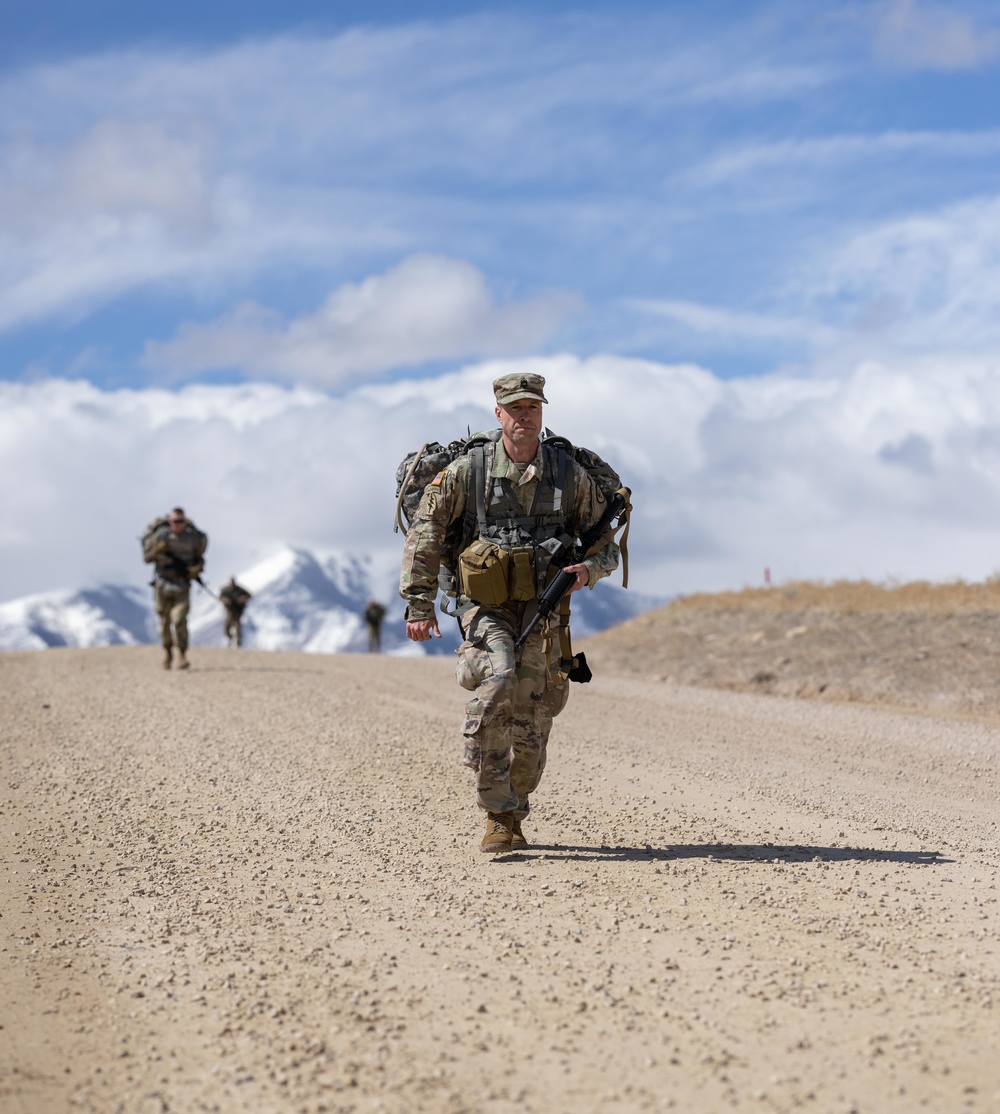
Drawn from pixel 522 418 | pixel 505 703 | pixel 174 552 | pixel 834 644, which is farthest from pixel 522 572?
pixel 834 644

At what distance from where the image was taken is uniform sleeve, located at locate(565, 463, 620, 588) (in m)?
6.81

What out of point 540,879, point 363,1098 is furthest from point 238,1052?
point 540,879

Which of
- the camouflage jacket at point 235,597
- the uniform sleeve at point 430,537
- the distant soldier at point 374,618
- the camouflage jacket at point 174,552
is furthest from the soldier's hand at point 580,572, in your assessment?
the distant soldier at point 374,618

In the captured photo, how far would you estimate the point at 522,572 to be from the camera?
665 centimetres

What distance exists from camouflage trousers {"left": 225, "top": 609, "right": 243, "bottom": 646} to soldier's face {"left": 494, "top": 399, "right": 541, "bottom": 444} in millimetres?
27437

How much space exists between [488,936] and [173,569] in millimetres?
14566

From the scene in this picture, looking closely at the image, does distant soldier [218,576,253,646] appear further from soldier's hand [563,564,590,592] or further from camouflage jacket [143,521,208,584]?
soldier's hand [563,564,590,592]

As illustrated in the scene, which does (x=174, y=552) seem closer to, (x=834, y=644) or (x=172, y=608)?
(x=172, y=608)

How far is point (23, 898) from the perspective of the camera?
20.3ft

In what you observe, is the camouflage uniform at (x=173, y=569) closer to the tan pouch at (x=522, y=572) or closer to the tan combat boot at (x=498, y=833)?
the tan combat boot at (x=498, y=833)

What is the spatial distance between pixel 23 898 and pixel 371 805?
251cm

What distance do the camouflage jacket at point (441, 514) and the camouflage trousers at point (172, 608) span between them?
1269 cm

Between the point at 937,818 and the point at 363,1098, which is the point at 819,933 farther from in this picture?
the point at 937,818

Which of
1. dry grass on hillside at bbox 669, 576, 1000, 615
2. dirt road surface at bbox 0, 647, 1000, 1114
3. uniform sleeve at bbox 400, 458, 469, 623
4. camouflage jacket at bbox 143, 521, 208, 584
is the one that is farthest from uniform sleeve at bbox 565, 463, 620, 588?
dry grass on hillside at bbox 669, 576, 1000, 615
